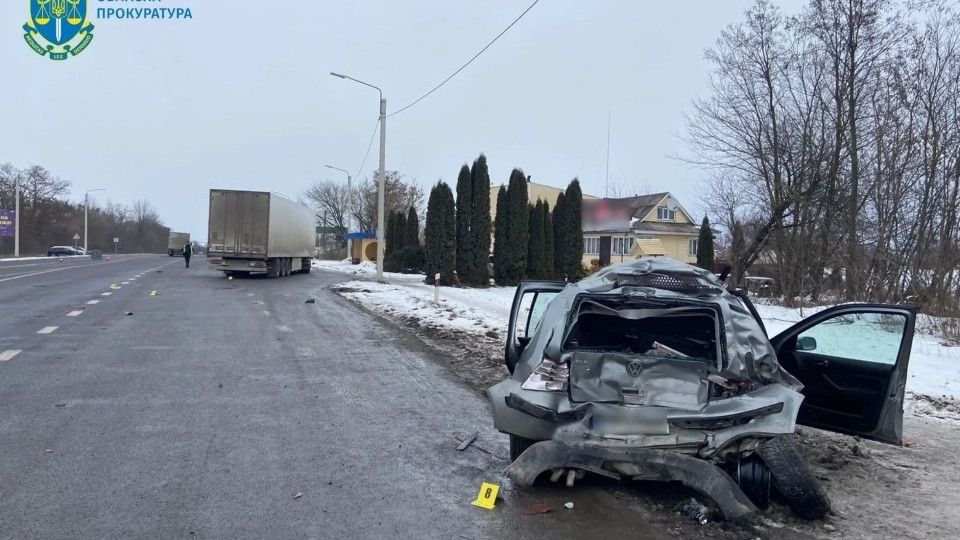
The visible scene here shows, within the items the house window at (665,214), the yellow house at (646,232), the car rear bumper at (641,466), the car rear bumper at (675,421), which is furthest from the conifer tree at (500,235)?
the car rear bumper at (641,466)

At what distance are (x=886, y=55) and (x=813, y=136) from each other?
9.28 ft

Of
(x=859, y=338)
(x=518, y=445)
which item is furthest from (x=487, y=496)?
(x=859, y=338)

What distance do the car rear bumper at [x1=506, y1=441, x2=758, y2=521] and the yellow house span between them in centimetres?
3252

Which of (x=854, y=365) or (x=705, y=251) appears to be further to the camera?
(x=705, y=251)

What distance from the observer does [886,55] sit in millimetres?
18578

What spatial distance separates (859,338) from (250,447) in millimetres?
4998

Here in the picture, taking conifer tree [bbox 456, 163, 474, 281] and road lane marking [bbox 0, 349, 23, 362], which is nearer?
road lane marking [bbox 0, 349, 23, 362]

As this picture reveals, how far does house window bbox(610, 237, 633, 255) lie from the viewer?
42375 millimetres

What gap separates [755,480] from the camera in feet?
14.8

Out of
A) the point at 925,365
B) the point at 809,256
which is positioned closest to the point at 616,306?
the point at 925,365

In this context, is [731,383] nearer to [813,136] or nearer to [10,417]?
[10,417]

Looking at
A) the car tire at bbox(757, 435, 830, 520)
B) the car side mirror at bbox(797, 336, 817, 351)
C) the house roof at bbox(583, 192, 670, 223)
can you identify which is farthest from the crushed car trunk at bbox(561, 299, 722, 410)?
the house roof at bbox(583, 192, 670, 223)

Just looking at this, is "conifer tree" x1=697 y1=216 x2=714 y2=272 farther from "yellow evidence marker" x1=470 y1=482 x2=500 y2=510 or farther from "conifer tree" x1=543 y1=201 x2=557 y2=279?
"yellow evidence marker" x1=470 y1=482 x2=500 y2=510

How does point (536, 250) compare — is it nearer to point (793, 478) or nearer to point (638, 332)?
point (638, 332)
